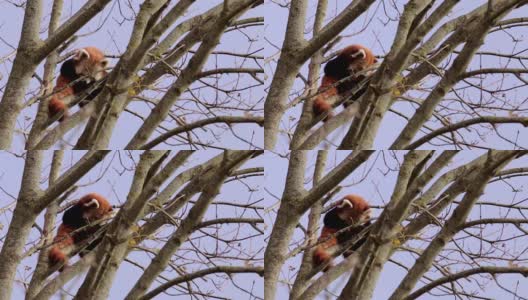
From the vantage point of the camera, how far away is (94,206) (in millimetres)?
10523

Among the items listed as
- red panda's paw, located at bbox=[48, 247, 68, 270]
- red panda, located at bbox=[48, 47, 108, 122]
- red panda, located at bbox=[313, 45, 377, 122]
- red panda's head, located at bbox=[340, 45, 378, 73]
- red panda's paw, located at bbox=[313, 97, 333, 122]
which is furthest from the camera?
red panda's paw, located at bbox=[48, 247, 68, 270]

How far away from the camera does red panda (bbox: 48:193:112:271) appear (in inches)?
416

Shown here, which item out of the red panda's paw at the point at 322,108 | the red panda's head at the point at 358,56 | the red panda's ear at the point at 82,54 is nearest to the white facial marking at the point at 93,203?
the red panda's ear at the point at 82,54

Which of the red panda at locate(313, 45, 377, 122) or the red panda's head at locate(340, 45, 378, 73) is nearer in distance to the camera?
the red panda at locate(313, 45, 377, 122)

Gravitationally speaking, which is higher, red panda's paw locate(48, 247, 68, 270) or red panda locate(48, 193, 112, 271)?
red panda locate(48, 193, 112, 271)

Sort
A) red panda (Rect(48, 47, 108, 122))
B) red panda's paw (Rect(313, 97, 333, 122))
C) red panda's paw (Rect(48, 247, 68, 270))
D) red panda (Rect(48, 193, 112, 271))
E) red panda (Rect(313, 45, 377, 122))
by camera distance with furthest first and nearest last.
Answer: red panda's paw (Rect(48, 247, 68, 270)) → red panda (Rect(48, 193, 112, 271)) → red panda (Rect(48, 47, 108, 122)) → red panda (Rect(313, 45, 377, 122)) → red panda's paw (Rect(313, 97, 333, 122))

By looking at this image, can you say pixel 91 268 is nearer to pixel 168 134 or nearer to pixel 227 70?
pixel 168 134

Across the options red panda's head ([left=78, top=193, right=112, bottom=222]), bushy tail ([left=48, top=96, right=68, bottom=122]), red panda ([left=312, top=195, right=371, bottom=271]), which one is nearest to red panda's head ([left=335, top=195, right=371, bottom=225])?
red panda ([left=312, top=195, right=371, bottom=271])

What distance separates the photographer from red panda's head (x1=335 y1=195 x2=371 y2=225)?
1017 cm

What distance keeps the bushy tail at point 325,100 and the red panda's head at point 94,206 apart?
2.17 metres

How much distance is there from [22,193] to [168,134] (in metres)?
1.61

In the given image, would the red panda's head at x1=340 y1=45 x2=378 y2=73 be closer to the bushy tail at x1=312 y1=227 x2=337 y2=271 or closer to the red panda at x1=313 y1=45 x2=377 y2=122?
the red panda at x1=313 y1=45 x2=377 y2=122

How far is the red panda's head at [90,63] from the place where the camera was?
10477 millimetres

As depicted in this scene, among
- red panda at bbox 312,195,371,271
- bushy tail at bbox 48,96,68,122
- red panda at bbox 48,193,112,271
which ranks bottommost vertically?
red panda at bbox 48,193,112,271
